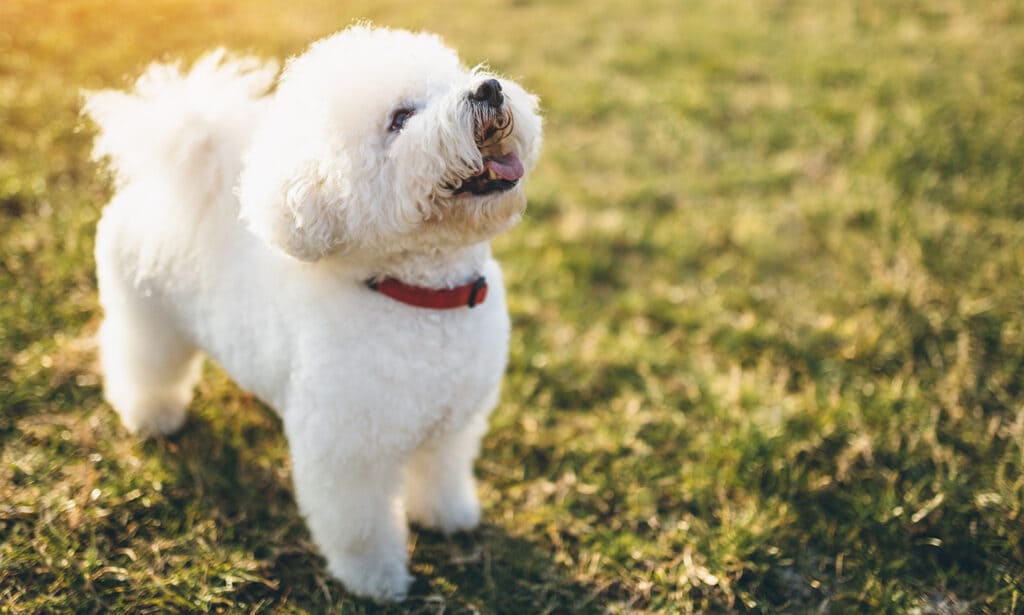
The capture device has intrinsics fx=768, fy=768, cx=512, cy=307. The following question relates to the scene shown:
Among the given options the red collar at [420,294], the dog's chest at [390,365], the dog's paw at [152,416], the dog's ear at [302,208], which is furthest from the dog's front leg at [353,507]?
the dog's paw at [152,416]

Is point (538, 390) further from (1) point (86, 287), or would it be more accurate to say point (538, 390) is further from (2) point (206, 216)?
(1) point (86, 287)

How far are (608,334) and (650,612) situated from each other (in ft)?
4.59

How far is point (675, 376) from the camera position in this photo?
130 inches

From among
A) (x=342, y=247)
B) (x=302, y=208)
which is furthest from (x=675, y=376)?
(x=302, y=208)

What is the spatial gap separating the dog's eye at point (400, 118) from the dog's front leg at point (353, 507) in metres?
0.84

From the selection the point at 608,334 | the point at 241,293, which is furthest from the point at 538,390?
the point at 241,293

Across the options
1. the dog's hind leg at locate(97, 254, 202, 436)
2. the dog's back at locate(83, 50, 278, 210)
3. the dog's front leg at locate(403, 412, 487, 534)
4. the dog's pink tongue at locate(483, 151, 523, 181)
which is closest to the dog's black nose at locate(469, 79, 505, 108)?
the dog's pink tongue at locate(483, 151, 523, 181)

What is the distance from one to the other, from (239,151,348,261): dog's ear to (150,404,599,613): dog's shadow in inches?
44.8

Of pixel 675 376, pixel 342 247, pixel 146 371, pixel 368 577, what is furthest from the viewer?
pixel 675 376

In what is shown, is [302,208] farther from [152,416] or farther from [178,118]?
[152,416]

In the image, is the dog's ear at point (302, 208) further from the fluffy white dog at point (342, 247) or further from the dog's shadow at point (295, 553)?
the dog's shadow at point (295, 553)

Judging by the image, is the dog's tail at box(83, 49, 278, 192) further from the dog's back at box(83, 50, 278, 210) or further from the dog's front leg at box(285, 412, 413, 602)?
the dog's front leg at box(285, 412, 413, 602)

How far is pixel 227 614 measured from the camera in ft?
7.61

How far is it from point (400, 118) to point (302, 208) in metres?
0.35
